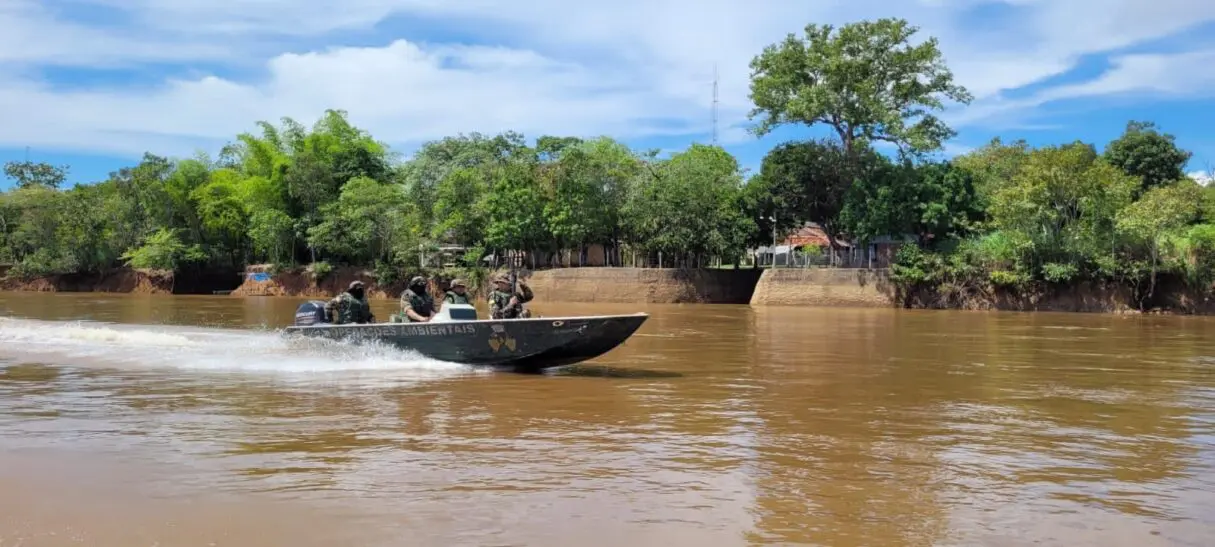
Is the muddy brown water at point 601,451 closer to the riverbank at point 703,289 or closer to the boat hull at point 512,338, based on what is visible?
the boat hull at point 512,338

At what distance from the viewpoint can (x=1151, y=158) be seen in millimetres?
43312

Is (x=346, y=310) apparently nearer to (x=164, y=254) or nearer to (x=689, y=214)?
(x=689, y=214)

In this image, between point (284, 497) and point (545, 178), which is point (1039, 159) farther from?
point (284, 497)

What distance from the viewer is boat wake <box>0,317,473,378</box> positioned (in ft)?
40.9

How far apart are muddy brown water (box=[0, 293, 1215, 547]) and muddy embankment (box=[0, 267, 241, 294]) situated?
3854 cm

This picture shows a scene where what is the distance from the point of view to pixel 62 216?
170 ft

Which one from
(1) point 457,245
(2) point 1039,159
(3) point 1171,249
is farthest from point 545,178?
(3) point 1171,249

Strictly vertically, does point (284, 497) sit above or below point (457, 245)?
below

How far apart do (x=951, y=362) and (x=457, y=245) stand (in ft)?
118

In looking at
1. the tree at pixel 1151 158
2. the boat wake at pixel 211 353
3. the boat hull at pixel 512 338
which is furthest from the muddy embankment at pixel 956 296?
the boat hull at pixel 512 338

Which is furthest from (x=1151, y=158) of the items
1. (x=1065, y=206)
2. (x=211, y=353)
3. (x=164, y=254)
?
(x=164, y=254)

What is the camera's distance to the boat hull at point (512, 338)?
11664mm

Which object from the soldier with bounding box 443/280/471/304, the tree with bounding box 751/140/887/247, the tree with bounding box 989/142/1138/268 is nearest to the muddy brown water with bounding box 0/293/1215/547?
the soldier with bounding box 443/280/471/304

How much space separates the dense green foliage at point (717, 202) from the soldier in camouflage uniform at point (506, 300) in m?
24.9
